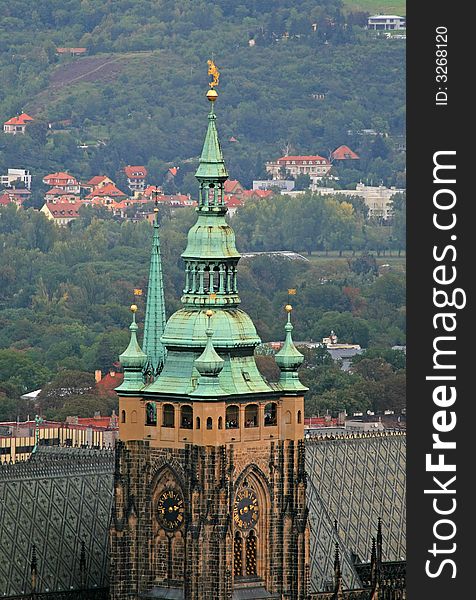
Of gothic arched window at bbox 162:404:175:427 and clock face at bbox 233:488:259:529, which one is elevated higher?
gothic arched window at bbox 162:404:175:427

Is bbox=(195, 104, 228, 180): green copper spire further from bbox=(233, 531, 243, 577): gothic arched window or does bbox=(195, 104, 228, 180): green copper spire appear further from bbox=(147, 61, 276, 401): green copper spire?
bbox=(233, 531, 243, 577): gothic arched window

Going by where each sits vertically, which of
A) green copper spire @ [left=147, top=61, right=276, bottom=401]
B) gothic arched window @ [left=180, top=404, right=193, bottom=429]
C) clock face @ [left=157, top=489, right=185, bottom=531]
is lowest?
clock face @ [left=157, top=489, right=185, bottom=531]

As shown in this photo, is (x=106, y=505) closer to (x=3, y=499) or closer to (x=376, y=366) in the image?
(x=3, y=499)

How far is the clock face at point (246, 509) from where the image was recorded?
81.6m

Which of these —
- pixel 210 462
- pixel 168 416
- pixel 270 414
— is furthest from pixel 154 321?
pixel 210 462

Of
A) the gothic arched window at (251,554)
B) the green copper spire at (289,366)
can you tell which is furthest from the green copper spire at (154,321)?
the gothic arched window at (251,554)

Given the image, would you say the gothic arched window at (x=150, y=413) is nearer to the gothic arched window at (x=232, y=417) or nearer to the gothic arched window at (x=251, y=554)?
the gothic arched window at (x=232, y=417)

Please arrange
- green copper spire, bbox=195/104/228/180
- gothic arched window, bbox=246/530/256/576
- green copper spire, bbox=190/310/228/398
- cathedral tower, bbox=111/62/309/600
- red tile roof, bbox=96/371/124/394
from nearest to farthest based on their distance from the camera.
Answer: green copper spire, bbox=190/310/228/398 < cathedral tower, bbox=111/62/309/600 < green copper spire, bbox=195/104/228/180 < gothic arched window, bbox=246/530/256/576 < red tile roof, bbox=96/371/124/394

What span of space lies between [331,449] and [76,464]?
7112mm

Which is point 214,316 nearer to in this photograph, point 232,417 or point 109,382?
point 232,417

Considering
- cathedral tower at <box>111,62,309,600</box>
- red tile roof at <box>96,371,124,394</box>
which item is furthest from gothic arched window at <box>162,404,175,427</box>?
red tile roof at <box>96,371,124,394</box>

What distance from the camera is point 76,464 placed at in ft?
285

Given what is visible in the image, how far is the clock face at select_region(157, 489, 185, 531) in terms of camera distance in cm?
8138

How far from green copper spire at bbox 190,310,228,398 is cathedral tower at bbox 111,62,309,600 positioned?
90 mm
